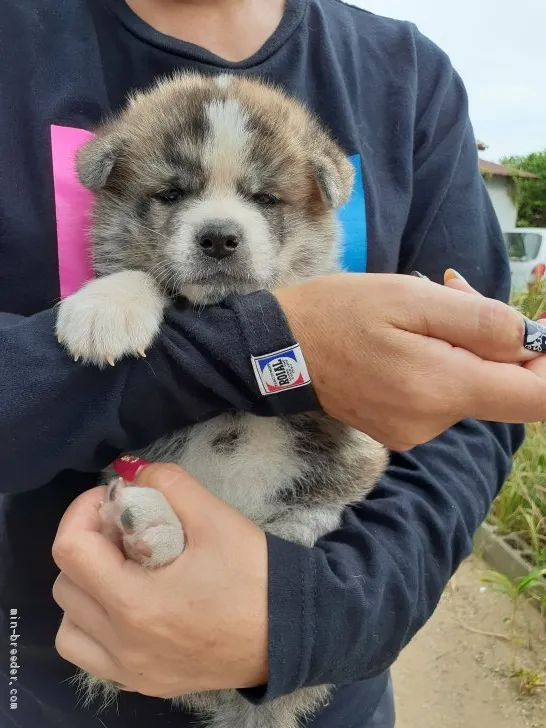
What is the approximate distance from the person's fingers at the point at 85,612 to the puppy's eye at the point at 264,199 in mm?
984

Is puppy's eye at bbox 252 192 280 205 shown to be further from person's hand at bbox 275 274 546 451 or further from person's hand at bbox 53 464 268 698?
person's hand at bbox 53 464 268 698

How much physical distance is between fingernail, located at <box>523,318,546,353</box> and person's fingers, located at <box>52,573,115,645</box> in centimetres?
90

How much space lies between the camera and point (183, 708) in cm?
141

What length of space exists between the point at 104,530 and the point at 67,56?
1030mm

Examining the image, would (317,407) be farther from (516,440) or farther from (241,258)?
(516,440)

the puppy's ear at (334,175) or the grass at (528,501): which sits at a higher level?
the puppy's ear at (334,175)

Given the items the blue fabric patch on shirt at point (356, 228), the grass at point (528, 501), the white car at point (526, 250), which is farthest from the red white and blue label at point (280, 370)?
the white car at point (526, 250)

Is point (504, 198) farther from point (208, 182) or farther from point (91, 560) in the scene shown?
point (91, 560)

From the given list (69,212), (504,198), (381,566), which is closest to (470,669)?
(381,566)

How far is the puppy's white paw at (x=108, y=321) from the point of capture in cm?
117

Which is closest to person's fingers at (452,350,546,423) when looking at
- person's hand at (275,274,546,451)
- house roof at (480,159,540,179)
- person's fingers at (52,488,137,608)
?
person's hand at (275,274,546,451)

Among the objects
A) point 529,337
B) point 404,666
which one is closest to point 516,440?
point 529,337

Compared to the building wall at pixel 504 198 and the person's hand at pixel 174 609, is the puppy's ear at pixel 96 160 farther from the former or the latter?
the building wall at pixel 504 198

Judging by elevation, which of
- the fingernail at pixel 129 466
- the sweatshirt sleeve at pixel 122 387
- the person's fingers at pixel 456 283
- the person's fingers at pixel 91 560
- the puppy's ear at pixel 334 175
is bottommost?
the person's fingers at pixel 91 560
